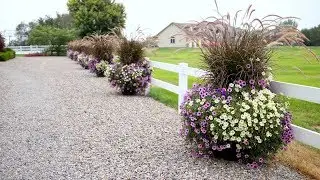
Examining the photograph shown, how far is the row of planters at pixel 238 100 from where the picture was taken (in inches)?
167

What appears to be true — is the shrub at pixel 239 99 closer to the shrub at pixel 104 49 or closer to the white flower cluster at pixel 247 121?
the white flower cluster at pixel 247 121

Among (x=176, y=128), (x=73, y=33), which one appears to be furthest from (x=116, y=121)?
(x=73, y=33)

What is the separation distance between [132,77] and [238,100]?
6398 mm

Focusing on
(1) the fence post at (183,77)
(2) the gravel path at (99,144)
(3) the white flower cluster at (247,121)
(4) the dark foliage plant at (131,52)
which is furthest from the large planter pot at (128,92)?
(3) the white flower cluster at (247,121)

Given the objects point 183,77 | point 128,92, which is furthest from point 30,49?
point 183,77

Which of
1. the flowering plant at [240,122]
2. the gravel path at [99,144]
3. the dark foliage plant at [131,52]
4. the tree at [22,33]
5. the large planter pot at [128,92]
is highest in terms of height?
the tree at [22,33]

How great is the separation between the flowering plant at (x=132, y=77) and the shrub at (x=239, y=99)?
5.88m

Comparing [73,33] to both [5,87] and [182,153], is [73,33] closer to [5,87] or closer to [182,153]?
[5,87]

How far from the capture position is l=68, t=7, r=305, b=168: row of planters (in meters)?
4.25

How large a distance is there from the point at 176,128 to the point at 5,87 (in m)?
8.63

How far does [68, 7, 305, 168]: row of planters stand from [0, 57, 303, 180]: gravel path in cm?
27

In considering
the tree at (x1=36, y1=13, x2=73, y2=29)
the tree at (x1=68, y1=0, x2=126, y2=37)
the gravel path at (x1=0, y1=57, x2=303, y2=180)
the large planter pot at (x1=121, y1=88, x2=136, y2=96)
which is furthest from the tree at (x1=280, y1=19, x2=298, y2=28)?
the tree at (x1=36, y1=13, x2=73, y2=29)

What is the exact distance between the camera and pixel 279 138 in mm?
A: 4348

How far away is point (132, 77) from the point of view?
10.6 meters
